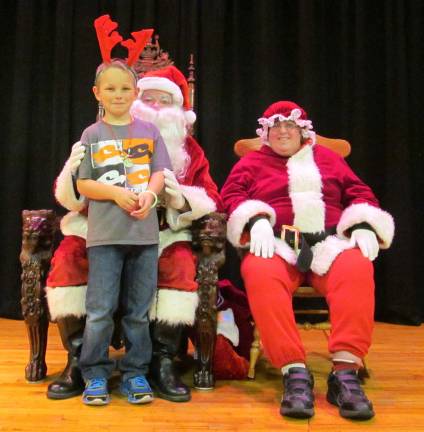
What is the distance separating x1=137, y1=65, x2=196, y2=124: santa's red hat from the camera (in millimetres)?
2510

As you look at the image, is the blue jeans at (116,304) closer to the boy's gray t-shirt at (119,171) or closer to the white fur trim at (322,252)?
the boy's gray t-shirt at (119,171)

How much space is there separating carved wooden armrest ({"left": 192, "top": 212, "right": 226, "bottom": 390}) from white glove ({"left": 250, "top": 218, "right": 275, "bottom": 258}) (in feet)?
0.40

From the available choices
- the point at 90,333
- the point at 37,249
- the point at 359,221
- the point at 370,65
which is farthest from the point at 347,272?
the point at 370,65

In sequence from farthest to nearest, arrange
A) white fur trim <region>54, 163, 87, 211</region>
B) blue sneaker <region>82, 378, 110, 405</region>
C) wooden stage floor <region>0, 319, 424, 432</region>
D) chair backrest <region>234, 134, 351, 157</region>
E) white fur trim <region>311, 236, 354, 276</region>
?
1. chair backrest <region>234, 134, 351, 157</region>
2. white fur trim <region>311, 236, 354, 276</region>
3. white fur trim <region>54, 163, 87, 211</region>
4. blue sneaker <region>82, 378, 110, 405</region>
5. wooden stage floor <region>0, 319, 424, 432</region>

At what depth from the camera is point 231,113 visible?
11.7 ft

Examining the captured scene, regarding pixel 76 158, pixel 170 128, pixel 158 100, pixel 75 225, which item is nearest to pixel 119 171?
pixel 76 158

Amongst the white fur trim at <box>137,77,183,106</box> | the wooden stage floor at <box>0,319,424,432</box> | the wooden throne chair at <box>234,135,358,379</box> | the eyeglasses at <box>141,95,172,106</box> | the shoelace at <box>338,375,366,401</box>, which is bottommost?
the wooden stage floor at <box>0,319,424,432</box>

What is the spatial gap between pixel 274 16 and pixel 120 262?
7.41 ft

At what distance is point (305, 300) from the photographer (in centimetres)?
358

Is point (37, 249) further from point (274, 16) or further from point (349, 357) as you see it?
point (274, 16)

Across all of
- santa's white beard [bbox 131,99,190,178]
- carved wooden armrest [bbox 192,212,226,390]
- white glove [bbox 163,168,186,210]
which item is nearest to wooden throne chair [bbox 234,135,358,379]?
carved wooden armrest [bbox 192,212,226,390]

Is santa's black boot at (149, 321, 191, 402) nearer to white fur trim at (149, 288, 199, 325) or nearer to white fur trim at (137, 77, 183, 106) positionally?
white fur trim at (149, 288, 199, 325)

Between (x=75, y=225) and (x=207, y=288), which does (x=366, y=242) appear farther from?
(x=75, y=225)

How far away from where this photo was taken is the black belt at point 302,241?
7.14 feet
